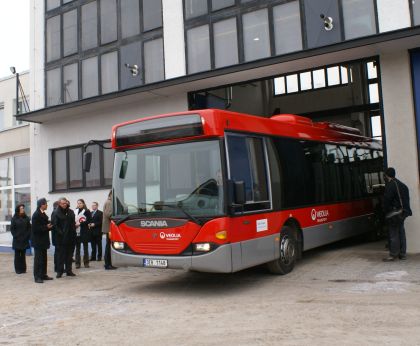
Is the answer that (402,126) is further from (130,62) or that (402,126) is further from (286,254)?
(130,62)

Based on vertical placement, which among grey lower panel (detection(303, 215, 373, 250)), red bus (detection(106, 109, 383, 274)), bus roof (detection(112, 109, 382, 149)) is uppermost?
bus roof (detection(112, 109, 382, 149))

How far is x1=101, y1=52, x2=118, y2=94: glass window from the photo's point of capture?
50.1 ft

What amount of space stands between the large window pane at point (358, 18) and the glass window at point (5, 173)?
14.7m

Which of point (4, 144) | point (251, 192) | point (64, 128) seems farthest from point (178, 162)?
point (4, 144)

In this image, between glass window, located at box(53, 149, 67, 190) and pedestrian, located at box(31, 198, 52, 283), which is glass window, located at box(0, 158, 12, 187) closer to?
glass window, located at box(53, 149, 67, 190)

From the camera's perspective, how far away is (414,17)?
10.6 m

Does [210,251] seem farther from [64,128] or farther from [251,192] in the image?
[64,128]

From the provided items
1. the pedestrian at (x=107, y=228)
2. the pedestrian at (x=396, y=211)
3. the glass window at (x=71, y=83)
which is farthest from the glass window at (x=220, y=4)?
the pedestrian at (x=396, y=211)

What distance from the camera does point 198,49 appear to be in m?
13.5

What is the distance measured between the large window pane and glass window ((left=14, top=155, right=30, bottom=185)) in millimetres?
13413

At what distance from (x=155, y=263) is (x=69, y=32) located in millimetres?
11664

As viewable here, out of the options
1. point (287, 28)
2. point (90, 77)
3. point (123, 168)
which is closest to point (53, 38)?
point (90, 77)

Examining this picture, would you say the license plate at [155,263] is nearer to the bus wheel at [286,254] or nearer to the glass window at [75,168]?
the bus wheel at [286,254]

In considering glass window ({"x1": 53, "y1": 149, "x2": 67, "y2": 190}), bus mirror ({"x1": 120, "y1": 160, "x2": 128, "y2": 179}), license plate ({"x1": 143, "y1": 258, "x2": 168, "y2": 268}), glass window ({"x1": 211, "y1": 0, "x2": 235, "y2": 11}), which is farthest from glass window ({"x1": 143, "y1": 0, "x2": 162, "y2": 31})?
license plate ({"x1": 143, "y1": 258, "x2": 168, "y2": 268})
